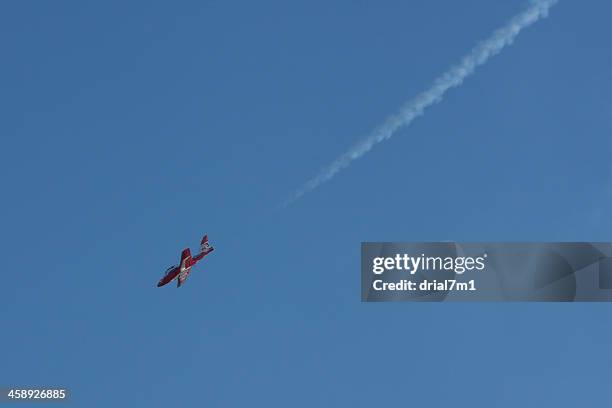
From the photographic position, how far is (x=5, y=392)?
201ft

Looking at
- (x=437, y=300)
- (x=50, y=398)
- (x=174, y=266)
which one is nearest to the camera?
(x=50, y=398)

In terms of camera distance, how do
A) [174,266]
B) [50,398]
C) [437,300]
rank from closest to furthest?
1. [50,398]
2. [437,300]
3. [174,266]

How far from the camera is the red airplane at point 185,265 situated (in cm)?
8538

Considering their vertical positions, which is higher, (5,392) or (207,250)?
(207,250)

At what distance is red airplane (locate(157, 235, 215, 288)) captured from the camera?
85.4 metres

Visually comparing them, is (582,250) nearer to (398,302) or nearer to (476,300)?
(476,300)

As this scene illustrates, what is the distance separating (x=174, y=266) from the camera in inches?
3378

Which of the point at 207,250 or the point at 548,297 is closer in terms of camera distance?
the point at 548,297

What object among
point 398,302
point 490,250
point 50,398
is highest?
point 490,250

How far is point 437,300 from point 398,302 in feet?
10.2

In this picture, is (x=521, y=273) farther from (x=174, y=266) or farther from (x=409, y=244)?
(x=174, y=266)

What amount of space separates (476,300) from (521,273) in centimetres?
430

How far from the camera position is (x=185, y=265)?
282 ft

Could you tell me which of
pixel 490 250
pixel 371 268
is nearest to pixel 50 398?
pixel 371 268
